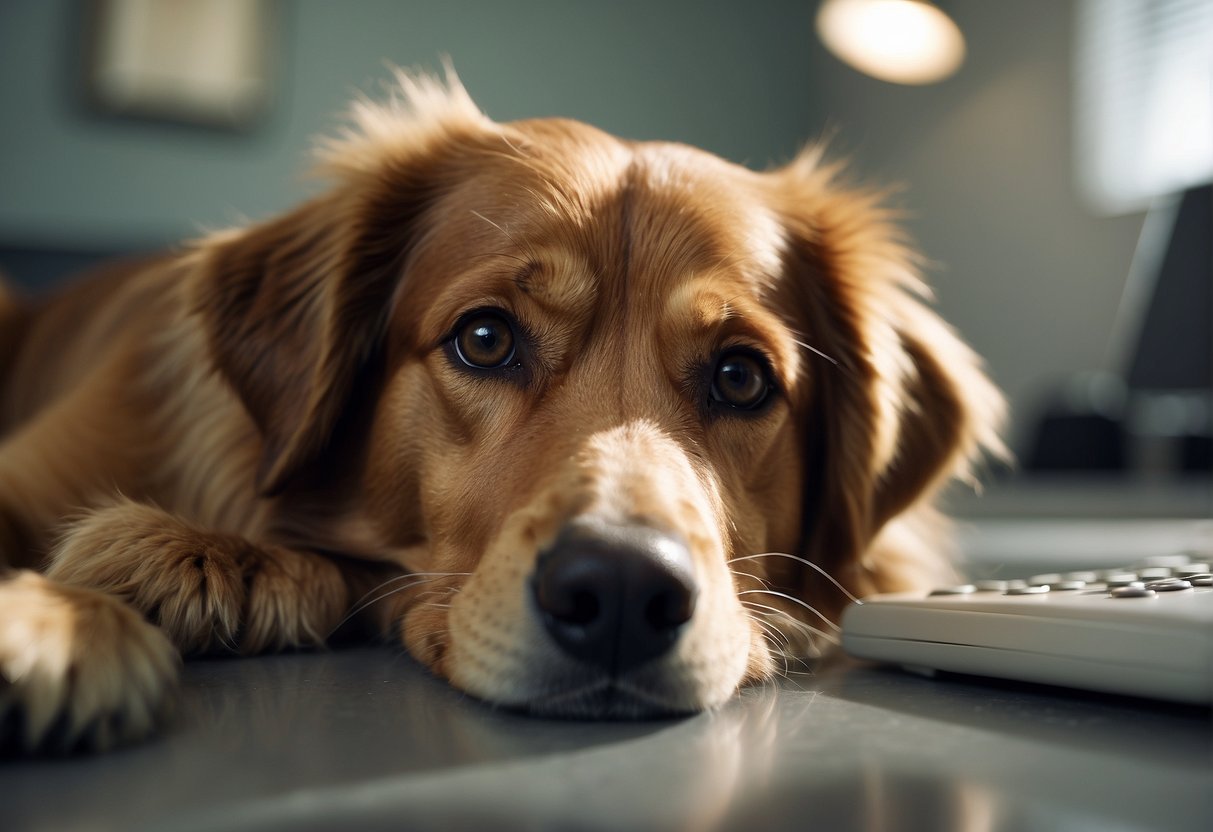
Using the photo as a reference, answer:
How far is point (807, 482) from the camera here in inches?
60.0

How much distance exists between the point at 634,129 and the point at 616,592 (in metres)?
7.32

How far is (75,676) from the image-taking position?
67 cm

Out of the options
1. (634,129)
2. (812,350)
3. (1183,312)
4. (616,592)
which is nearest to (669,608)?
(616,592)

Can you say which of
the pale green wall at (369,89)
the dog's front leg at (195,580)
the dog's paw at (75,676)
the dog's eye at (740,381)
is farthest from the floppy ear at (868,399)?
the pale green wall at (369,89)

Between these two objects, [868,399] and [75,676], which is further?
[868,399]

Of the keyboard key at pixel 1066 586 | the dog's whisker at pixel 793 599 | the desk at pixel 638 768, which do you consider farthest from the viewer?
the dog's whisker at pixel 793 599

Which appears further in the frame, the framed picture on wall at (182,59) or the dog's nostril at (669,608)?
the framed picture on wall at (182,59)

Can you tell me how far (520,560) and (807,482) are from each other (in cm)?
68

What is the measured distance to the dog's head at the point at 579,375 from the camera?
1.07 metres

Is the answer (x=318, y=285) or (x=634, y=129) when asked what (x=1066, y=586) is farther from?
(x=634, y=129)

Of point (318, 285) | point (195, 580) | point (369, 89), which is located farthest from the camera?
point (369, 89)

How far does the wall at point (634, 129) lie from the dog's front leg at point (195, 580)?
4766mm

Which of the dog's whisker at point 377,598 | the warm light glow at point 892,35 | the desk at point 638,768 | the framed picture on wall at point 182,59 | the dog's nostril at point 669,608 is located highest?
the warm light glow at point 892,35

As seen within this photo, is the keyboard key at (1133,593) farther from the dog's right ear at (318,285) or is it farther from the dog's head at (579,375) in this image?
the dog's right ear at (318,285)
